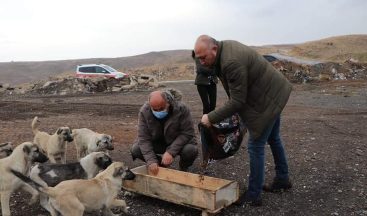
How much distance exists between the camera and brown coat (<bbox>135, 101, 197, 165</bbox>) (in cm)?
668

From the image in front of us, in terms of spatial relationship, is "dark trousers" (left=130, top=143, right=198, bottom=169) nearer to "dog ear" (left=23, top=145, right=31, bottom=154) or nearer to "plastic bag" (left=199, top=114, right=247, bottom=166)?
"plastic bag" (left=199, top=114, right=247, bottom=166)

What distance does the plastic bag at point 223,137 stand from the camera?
6316 mm

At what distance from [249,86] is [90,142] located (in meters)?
3.87

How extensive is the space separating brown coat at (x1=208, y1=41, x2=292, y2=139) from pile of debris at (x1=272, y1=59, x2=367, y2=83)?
Answer: 24.1 metres

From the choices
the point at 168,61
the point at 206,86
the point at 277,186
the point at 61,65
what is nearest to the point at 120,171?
the point at 277,186

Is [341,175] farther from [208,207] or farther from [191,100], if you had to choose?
[191,100]

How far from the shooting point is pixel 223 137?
6.37 meters

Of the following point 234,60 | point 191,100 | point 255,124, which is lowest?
point 191,100

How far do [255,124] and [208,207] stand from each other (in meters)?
1.18

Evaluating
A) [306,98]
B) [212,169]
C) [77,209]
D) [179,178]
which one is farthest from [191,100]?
[77,209]

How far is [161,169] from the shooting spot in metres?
6.75

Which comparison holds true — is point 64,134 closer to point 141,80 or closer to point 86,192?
point 86,192

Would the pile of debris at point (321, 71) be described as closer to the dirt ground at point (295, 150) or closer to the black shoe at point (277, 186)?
the dirt ground at point (295, 150)

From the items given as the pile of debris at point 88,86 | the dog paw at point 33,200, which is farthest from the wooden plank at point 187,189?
the pile of debris at point 88,86
